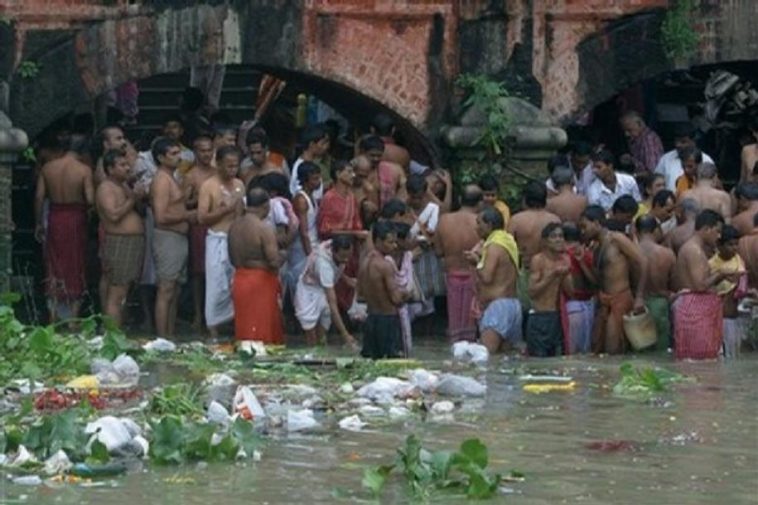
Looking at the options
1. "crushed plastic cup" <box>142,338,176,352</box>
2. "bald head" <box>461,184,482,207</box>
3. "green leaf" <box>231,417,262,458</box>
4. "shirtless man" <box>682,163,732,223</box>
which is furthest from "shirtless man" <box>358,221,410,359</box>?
"green leaf" <box>231,417,262,458</box>

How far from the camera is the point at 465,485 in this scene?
40.7 ft

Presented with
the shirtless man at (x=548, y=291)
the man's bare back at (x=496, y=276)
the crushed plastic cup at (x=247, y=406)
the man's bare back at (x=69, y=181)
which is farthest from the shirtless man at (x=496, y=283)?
the crushed plastic cup at (x=247, y=406)

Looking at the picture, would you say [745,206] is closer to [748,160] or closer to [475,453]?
[748,160]

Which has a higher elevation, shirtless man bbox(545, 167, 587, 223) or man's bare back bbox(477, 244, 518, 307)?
shirtless man bbox(545, 167, 587, 223)

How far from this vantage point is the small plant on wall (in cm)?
2119

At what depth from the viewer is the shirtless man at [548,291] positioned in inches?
702

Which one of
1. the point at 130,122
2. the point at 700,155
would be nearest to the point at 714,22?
the point at 700,155

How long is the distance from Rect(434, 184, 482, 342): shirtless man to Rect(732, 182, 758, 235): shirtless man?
1.91m

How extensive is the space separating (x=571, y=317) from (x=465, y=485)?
6.03 metres

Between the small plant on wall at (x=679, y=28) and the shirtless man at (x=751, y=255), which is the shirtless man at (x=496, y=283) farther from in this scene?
the small plant on wall at (x=679, y=28)

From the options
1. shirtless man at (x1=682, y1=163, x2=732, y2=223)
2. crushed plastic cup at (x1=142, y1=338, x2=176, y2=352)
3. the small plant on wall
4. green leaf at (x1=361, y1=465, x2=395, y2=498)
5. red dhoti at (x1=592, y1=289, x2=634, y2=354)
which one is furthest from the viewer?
the small plant on wall

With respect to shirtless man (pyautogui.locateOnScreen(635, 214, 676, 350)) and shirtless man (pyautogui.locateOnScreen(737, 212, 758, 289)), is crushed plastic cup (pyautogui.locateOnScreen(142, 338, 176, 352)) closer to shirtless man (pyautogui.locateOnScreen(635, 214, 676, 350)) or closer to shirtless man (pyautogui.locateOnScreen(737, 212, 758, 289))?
shirtless man (pyautogui.locateOnScreen(635, 214, 676, 350))

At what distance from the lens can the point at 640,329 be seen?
1834cm

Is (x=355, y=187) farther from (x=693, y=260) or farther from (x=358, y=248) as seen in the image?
(x=693, y=260)
